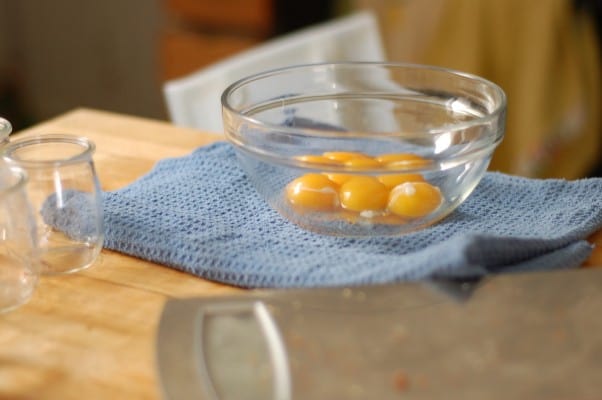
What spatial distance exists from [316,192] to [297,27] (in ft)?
6.79

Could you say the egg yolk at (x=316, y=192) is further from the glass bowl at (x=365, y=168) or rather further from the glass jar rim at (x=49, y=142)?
the glass jar rim at (x=49, y=142)

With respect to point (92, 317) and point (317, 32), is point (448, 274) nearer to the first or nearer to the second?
point (92, 317)

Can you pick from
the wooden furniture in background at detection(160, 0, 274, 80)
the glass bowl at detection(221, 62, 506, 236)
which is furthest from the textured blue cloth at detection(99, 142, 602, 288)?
the wooden furniture in background at detection(160, 0, 274, 80)

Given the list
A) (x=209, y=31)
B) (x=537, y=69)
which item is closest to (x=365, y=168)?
(x=537, y=69)

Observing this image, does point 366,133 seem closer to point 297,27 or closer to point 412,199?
point 412,199

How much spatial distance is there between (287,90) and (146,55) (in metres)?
2.55

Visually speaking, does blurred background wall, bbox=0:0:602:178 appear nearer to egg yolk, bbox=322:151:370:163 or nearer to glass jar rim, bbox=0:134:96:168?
egg yolk, bbox=322:151:370:163

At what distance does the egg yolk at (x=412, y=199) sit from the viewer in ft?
2.75

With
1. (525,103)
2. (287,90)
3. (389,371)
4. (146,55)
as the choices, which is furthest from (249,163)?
(146,55)

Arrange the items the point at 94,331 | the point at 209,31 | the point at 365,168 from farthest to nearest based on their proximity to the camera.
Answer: the point at 209,31 → the point at 365,168 → the point at 94,331

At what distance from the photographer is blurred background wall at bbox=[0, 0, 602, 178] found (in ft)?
6.87

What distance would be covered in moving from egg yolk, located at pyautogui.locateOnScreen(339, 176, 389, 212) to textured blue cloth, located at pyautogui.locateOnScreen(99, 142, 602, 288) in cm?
3

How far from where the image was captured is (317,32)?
1.54 m

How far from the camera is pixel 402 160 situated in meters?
0.83
